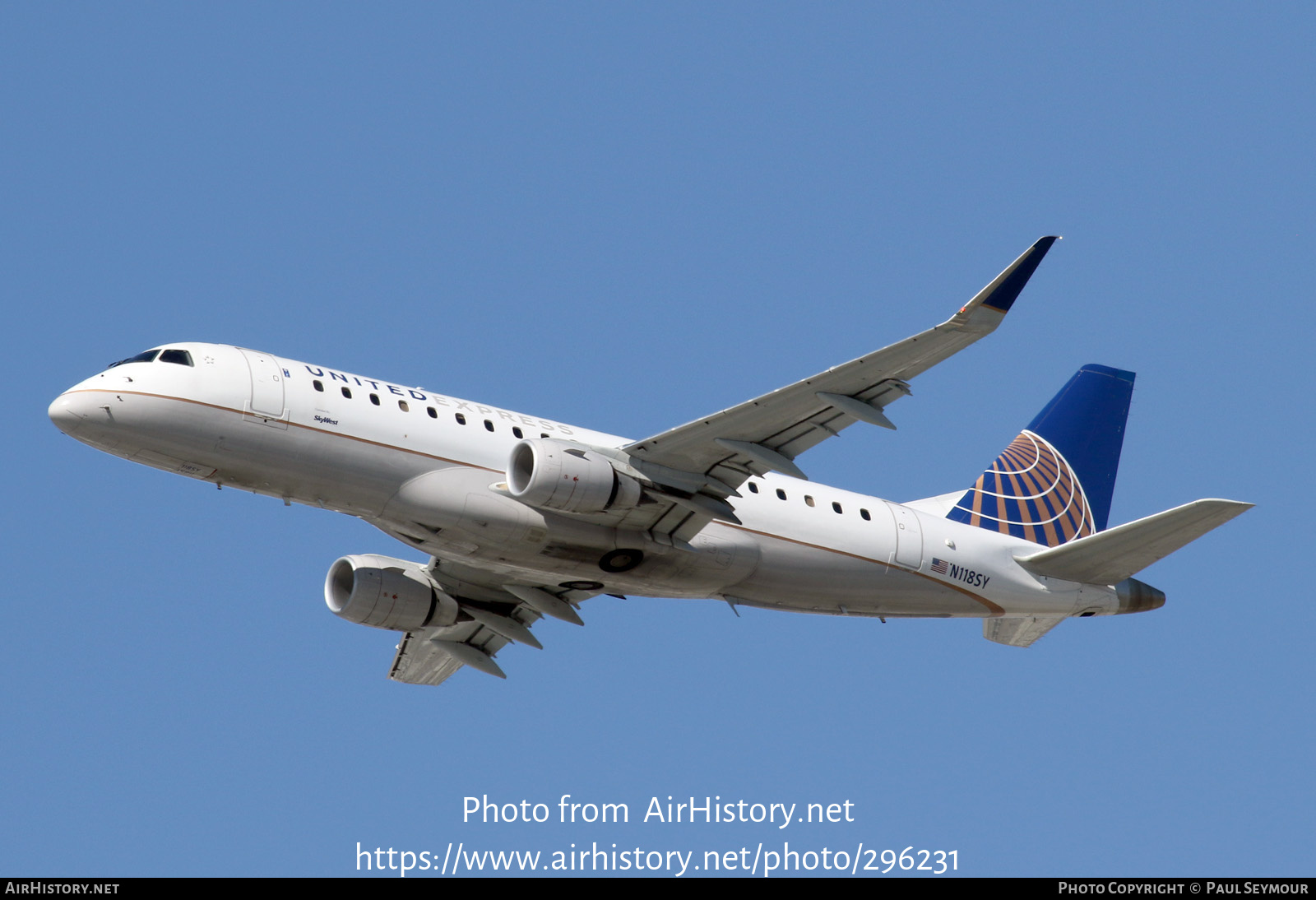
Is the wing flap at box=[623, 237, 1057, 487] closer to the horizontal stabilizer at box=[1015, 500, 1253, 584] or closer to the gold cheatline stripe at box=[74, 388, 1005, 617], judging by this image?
the gold cheatline stripe at box=[74, 388, 1005, 617]

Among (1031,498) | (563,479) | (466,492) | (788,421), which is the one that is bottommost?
(466,492)

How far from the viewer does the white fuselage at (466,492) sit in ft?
97.0

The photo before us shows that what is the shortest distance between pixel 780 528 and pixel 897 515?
130 inches

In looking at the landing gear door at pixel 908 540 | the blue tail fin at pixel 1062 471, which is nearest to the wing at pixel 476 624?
the landing gear door at pixel 908 540

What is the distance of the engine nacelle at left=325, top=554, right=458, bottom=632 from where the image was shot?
36.0 m

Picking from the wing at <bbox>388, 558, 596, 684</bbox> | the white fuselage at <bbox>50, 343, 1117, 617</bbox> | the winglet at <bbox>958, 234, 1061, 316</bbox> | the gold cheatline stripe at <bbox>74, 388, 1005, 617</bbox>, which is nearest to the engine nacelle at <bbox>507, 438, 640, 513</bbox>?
the white fuselage at <bbox>50, 343, 1117, 617</bbox>

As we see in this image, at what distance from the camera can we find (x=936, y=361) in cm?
2764

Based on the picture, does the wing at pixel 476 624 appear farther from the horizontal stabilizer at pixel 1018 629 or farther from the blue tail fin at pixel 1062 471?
the blue tail fin at pixel 1062 471

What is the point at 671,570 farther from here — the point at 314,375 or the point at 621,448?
the point at 314,375

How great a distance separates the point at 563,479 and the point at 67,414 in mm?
9380

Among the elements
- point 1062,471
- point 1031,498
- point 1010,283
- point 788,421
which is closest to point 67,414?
point 788,421

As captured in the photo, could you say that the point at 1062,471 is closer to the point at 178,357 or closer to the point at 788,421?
the point at 788,421

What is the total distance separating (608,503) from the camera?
30.8 m
